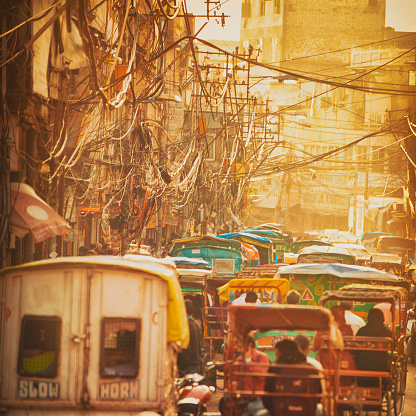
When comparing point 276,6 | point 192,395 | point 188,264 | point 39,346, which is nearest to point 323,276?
point 188,264

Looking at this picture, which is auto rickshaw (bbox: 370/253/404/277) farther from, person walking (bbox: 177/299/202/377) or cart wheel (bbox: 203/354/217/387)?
person walking (bbox: 177/299/202/377)

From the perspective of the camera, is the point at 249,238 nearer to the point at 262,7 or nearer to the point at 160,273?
the point at 160,273

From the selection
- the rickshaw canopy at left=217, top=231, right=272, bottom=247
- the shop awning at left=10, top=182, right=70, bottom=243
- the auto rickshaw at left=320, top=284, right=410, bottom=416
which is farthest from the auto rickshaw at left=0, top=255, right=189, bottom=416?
the rickshaw canopy at left=217, top=231, right=272, bottom=247

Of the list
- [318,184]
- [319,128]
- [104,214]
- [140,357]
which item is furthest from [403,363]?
[319,128]

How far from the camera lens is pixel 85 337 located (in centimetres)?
727

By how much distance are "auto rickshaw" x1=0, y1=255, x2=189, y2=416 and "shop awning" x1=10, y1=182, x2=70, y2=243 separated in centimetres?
421

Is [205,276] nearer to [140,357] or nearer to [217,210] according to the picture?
[140,357]

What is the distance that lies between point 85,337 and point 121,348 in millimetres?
390

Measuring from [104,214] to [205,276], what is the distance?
14.8 m

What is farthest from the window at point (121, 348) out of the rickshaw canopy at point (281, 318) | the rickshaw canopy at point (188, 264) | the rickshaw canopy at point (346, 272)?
the rickshaw canopy at point (188, 264)

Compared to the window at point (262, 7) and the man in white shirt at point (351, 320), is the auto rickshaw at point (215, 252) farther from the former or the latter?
the window at point (262, 7)

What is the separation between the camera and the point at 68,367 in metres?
7.29

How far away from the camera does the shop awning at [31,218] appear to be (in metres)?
11.8

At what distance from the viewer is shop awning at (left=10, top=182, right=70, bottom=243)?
38.5 ft
